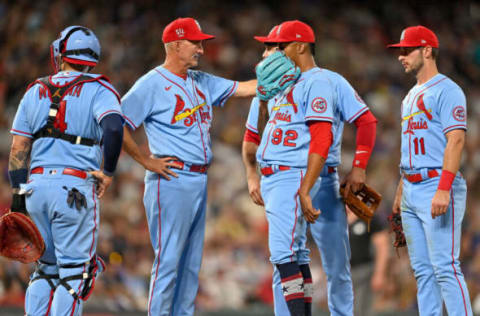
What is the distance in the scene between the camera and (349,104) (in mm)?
4746

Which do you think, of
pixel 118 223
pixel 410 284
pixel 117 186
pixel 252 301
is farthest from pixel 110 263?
pixel 410 284

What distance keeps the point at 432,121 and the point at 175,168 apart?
172 cm

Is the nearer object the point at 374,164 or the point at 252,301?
the point at 252,301

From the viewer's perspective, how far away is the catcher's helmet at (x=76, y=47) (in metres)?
4.50

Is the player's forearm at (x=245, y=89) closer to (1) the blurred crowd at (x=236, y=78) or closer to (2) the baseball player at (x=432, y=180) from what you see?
(2) the baseball player at (x=432, y=180)

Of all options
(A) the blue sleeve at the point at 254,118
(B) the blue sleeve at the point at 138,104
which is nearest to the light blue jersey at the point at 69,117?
(B) the blue sleeve at the point at 138,104

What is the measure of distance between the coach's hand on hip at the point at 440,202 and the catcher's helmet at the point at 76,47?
2.34m

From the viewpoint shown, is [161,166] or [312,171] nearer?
[312,171]

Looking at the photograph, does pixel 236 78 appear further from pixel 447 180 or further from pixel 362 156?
pixel 447 180

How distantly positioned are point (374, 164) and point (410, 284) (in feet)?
6.05

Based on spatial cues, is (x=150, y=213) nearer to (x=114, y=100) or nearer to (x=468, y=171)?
(x=114, y=100)

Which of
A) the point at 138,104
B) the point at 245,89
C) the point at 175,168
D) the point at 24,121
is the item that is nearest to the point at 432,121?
the point at 245,89

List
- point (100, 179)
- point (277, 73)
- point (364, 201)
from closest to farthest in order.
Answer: point (100, 179) < point (277, 73) < point (364, 201)

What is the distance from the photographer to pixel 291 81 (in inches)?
183
